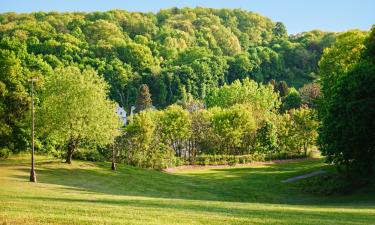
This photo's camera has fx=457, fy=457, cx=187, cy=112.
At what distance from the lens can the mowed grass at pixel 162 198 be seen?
17.8m

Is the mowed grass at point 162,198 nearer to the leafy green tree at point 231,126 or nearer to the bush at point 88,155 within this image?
the bush at point 88,155

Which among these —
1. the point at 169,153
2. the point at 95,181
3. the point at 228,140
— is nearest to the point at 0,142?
the point at 95,181

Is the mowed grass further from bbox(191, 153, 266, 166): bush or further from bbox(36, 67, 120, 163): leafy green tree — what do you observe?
bbox(191, 153, 266, 166): bush

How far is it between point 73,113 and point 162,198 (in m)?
16.6

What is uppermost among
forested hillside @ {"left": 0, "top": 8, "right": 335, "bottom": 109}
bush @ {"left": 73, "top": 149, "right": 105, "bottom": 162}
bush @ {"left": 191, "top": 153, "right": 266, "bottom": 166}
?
forested hillside @ {"left": 0, "top": 8, "right": 335, "bottom": 109}

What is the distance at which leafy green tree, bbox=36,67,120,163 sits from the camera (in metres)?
43.6

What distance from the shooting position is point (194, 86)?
144 metres

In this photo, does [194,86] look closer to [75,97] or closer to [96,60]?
[96,60]

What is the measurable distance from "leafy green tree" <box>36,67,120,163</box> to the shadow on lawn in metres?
3.01

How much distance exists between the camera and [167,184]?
138 feet

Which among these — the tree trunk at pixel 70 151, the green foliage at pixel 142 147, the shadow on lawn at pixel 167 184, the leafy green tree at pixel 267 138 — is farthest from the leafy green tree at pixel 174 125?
the tree trunk at pixel 70 151

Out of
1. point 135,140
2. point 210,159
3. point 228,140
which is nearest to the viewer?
point 135,140

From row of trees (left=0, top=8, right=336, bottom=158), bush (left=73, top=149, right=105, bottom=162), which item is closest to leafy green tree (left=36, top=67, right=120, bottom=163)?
bush (left=73, top=149, right=105, bottom=162)

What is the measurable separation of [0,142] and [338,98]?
3167 cm
